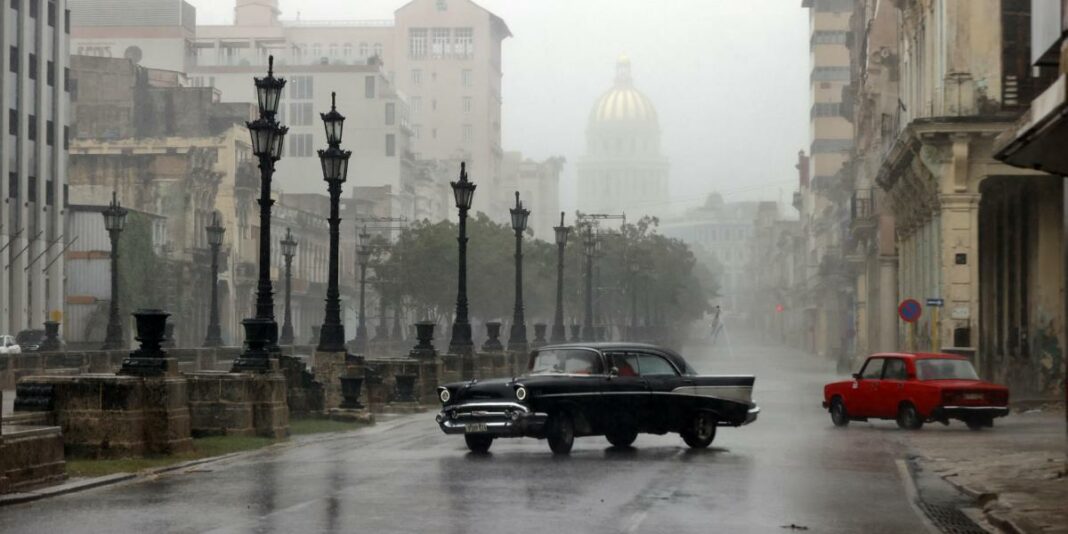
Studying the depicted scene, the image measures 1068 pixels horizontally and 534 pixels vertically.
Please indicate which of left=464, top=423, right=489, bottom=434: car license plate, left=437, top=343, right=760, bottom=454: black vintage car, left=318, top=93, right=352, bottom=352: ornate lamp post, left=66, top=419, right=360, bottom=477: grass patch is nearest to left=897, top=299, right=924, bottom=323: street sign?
left=318, top=93, right=352, bottom=352: ornate lamp post

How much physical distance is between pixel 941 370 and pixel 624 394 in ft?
31.8

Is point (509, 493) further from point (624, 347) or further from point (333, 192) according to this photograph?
point (333, 192)

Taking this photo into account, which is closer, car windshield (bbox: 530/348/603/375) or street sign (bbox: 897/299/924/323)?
car windshield (bbox: 530/348/603/375)

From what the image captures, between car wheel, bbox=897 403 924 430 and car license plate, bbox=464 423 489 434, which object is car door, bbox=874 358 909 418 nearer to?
car wheel, bbox=897 403 924 430

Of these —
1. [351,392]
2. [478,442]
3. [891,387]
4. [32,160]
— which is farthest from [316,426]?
[32,160]

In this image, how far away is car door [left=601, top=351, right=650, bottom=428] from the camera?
23328mm

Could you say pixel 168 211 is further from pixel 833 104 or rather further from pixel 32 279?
pixel 833 104

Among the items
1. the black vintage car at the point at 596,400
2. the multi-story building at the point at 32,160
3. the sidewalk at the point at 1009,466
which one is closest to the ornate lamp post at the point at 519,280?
the sidewalk at the point at 1009,466

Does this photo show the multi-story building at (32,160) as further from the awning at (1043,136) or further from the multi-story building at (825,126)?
the awning at (1043,136)

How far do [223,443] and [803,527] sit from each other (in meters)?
11.5

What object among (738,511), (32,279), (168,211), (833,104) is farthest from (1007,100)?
(833,104)

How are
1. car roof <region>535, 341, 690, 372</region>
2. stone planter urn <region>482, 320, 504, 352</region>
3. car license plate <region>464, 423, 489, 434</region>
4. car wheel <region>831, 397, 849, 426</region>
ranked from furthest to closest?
1. stone planter urn <region>482, 320, 504, 352</region>
2. car wheel <region>831, 397, 849, 426</region>
3. car roof <region>535, 341, 690, 372</region>
4. car license plate <region>464, 423, 489, 434</region>

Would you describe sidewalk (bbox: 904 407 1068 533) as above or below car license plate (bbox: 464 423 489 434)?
below

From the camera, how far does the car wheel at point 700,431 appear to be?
24.1m
